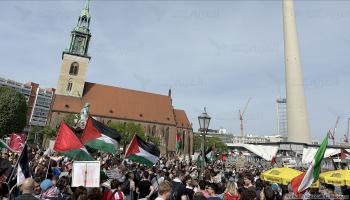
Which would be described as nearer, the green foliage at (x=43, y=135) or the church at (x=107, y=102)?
the green foliage at (x=43, y=135)

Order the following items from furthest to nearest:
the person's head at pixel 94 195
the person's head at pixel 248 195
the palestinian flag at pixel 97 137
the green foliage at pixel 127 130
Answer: the green foliage at pixel 127 130 < the palestinian flag at pixel 97 137 < the person's head at pixel 248 195 < the person's head at pixel 94 195

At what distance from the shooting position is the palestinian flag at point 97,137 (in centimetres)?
1157

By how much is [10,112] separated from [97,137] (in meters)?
52.1

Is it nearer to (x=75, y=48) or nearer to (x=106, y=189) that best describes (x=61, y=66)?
(x=75, y=48)

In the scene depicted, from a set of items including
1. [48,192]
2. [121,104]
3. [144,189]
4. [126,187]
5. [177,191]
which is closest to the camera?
[48,192]

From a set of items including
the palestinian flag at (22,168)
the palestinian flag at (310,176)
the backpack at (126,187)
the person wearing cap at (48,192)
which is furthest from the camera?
the backpack at (126,187)

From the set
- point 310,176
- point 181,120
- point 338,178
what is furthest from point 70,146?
point 181,120

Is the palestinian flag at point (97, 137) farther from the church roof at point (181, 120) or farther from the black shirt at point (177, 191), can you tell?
the church roof at point (181, 120)

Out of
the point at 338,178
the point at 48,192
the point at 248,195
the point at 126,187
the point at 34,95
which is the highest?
the point at 34,95

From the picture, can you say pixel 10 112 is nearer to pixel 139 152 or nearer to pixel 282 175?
pixel 139 152

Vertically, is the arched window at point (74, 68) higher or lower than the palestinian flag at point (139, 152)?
higher

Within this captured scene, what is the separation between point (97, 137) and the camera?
11.8m

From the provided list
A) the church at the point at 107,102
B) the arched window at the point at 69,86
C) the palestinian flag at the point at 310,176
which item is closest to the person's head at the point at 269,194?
the palestinian flag at the point at 310,176

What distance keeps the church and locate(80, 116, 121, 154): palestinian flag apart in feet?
197
